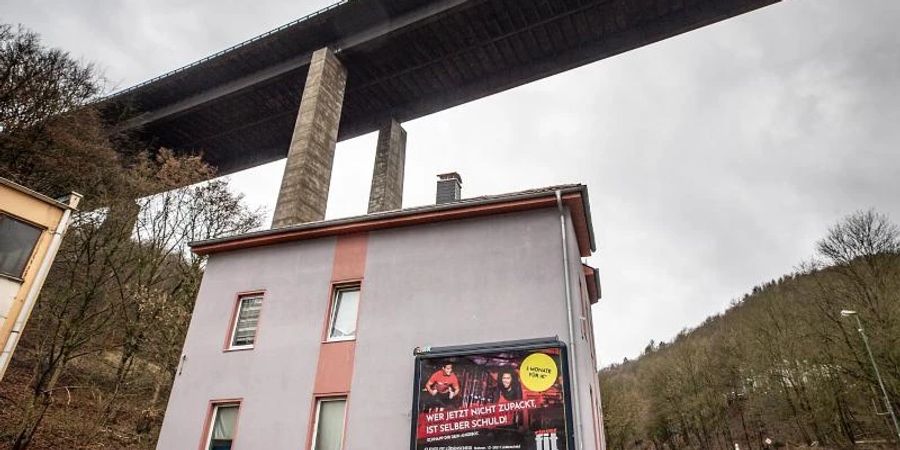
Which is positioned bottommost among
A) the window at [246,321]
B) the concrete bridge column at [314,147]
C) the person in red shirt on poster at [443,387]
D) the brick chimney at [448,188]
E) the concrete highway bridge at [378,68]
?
the person in red shirt on poster at [443,387]

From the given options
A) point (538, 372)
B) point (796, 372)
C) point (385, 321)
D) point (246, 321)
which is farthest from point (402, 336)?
point (796, 372)

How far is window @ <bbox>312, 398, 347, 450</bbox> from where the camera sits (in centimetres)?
944

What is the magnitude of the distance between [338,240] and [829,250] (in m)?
30.0

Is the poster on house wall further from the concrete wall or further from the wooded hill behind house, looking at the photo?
the wooded hill behind house

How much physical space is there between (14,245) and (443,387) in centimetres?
833

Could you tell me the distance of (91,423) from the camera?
13.9 m

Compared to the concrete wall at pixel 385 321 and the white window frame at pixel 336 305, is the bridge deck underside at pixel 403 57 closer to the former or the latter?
the concrete wall at pixel 385 321

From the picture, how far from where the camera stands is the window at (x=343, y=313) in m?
10.6

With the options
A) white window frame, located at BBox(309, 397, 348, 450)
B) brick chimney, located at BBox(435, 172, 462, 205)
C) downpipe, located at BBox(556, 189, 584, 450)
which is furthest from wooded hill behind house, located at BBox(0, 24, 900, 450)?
downpipe, located at BBox(556, 189, 584, 450)

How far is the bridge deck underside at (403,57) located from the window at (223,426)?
15.5m

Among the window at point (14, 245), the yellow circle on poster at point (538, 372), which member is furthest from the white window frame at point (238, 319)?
the yellow circle on poster at point (538, 372)

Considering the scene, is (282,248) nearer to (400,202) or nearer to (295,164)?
(295,164)

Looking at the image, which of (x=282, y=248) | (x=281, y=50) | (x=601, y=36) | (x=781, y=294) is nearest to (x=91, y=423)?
(x=282, y=248)

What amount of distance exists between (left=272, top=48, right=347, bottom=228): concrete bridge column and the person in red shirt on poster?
31.7 ft
